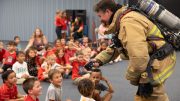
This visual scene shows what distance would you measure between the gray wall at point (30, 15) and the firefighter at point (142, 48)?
463 inches

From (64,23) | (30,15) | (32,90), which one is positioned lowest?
(32,90)

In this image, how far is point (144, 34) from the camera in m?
2.82

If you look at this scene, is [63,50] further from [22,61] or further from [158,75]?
[158,75]

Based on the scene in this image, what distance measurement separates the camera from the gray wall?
15.7 meters

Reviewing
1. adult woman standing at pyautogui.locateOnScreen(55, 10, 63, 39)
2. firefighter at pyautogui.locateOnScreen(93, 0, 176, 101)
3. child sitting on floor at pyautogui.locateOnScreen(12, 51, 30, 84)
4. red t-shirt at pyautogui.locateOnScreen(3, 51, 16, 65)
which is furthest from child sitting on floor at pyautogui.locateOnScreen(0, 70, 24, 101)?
adult woman standing at pyautogui.locateOnScreen(55, 10, 63, 39)

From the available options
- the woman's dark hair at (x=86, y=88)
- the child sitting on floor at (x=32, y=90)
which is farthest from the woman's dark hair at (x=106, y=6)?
the child sitting on floor at (x=32, y=90)

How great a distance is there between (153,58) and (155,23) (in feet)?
1.04

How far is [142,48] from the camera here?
2.74 meters

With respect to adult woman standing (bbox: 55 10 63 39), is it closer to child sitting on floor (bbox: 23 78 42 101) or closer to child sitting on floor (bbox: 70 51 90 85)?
child sitting on floor (bbox: 70 51 90 85)

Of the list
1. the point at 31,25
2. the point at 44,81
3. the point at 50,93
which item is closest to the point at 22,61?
the point at 44,81

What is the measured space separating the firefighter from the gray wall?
1176cm

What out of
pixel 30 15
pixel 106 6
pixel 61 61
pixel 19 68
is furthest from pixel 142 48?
pixel 30 15

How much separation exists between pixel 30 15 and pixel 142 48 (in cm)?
1446

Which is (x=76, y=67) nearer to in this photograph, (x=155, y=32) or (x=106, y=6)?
(x=106, y=6)
